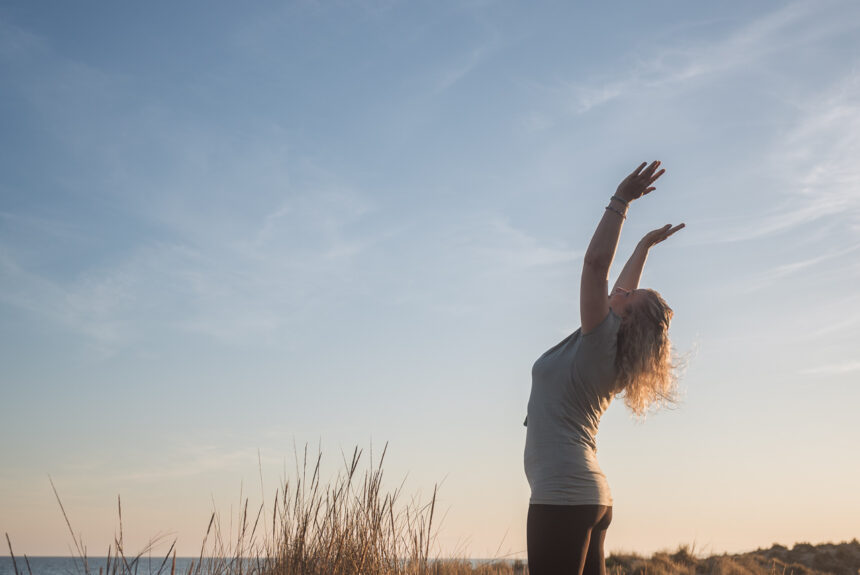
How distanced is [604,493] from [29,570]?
2492 mm

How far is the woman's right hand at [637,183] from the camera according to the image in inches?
93.4

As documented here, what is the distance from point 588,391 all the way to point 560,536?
1.53 ft

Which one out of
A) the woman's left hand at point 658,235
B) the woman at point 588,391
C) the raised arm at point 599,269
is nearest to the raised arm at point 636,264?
the woman's left hand at point 658,235

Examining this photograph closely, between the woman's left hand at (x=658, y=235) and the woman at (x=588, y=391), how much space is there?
723 mm

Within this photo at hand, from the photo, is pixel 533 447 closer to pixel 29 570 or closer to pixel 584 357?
pixel 584 357

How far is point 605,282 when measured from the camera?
2.21 meters

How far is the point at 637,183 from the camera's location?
241 cm

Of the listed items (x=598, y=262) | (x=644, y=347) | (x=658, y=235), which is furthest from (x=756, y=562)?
(x=598, y=262)

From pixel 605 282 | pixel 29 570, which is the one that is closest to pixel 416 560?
pixel 29 570

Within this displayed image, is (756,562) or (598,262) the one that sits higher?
(598,262)

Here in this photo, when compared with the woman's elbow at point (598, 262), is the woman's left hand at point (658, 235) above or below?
above

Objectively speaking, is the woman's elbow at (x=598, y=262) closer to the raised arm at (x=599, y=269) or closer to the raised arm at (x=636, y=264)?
the raised arm at (x=599, y=269)

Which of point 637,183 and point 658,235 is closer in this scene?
point 637,183

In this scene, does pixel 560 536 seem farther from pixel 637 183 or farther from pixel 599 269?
pixel 637 183
